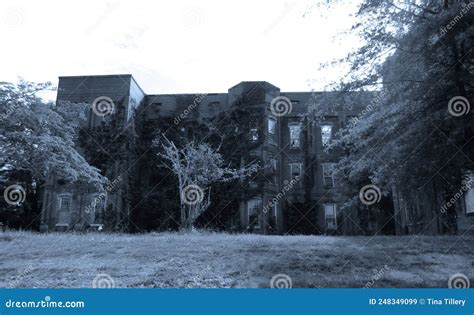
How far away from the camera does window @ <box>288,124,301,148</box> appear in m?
29.9

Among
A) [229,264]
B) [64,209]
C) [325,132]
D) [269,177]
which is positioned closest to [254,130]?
[269,177]

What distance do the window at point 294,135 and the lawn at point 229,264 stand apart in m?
17.5

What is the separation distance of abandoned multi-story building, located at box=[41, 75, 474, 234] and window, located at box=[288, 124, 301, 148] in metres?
0.07

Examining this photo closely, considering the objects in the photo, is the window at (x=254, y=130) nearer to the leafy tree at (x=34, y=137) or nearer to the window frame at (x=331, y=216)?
the window frame at (x=331, y=216)

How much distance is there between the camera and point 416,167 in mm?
11898

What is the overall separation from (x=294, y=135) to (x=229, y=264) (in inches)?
834

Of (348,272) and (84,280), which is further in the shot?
(348,272)

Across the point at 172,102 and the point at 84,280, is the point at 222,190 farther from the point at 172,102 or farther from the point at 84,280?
the point at 84,280

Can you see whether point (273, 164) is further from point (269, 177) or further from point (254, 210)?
point (254, 210)

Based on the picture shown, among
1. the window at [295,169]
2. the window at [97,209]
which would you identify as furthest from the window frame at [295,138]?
the window at [97,209]

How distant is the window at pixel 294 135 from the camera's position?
98.0 feet

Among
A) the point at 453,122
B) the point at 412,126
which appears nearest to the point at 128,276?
the point at 412,126

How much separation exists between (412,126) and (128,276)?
770cm

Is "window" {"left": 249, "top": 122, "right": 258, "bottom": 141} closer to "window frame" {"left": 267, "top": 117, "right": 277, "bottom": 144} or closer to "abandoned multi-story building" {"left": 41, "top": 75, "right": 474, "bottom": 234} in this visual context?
"abandoned multi-story building" {"left": 41, "top": 75, "right": 474, "bottom": 234}
